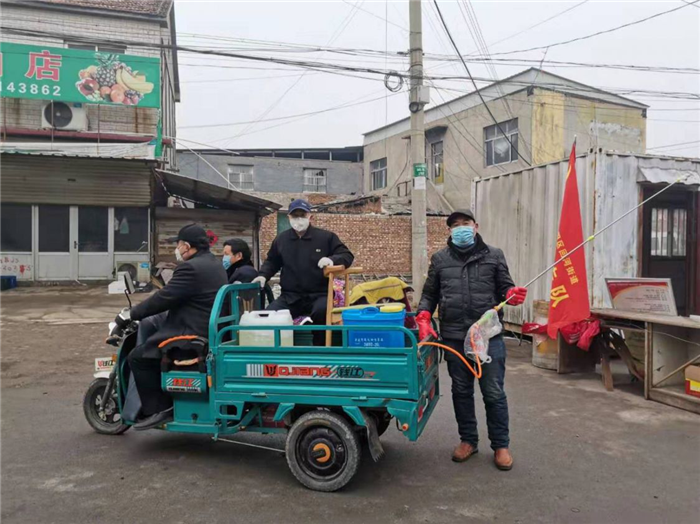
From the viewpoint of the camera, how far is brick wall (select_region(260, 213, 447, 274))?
19125mm

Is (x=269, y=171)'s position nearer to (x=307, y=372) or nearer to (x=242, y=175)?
(x=242, y=175)

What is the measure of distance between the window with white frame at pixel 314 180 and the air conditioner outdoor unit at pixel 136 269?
17173mm

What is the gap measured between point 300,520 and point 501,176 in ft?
23.6

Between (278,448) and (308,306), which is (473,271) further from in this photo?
(278,448)

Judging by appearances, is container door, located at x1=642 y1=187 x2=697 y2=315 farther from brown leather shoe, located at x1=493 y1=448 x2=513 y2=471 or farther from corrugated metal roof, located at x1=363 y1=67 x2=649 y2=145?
corrugated metal roof, located at x1=363 y1=67 x2=649 y2=145

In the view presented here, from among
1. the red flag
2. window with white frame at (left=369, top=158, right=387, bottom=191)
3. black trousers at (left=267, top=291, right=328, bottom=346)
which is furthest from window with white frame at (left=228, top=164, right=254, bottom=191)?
black trousers at (left=267, top=291, right=328, bottom=346)

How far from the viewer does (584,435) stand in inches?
184

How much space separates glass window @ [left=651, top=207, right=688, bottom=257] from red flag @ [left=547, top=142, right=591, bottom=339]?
3.54 metres

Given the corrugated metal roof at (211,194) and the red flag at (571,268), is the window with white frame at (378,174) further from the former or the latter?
the red flag at (571,268)

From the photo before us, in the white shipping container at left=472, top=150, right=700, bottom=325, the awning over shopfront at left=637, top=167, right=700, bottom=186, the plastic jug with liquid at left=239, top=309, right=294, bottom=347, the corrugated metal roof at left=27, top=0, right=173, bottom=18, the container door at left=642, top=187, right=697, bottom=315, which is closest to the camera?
the plastic jug with liquid at left=239, top=309, right=294, bottom=347

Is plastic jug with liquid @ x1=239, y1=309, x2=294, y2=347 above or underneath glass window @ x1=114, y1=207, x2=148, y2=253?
underneath

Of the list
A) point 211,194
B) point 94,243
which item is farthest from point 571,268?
point 94,243

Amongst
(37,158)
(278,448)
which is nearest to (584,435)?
(278,448)

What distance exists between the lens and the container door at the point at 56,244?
14.9m
